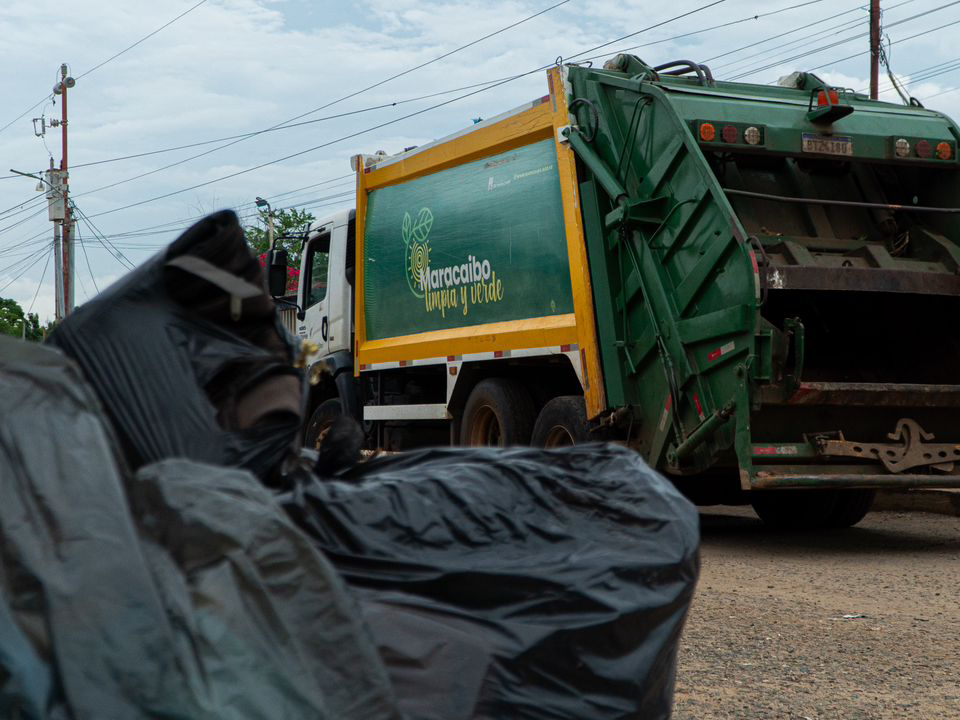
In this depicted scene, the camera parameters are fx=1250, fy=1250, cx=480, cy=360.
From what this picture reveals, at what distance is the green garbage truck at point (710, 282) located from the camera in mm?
6809

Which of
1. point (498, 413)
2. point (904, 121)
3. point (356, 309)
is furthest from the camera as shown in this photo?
point (356, 309)

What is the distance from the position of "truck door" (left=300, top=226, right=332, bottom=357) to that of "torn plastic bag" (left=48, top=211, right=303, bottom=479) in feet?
28.3

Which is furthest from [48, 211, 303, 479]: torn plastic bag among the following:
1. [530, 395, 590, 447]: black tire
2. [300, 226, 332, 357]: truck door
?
[300, 226, 332, 357]: truck door

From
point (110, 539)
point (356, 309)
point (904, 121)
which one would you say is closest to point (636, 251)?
point (904, 121)

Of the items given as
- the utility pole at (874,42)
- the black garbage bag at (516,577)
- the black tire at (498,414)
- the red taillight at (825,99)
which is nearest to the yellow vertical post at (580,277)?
the black tire at (498,414)

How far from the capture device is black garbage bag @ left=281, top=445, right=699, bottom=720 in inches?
81.0

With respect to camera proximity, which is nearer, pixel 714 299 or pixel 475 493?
pixel 475 493

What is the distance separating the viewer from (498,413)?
8.41m

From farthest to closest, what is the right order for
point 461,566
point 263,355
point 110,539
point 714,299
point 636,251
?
point 636,251 < point 714,299 < point 263,355 < point 461,566 < point 110,539

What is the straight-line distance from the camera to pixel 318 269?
11203 mm

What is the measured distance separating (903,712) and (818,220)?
4.45 m

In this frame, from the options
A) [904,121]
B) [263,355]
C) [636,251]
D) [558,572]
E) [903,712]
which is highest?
[904,121]

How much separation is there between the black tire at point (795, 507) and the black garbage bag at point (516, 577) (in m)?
6.27

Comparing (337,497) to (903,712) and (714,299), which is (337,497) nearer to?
(903,712)
